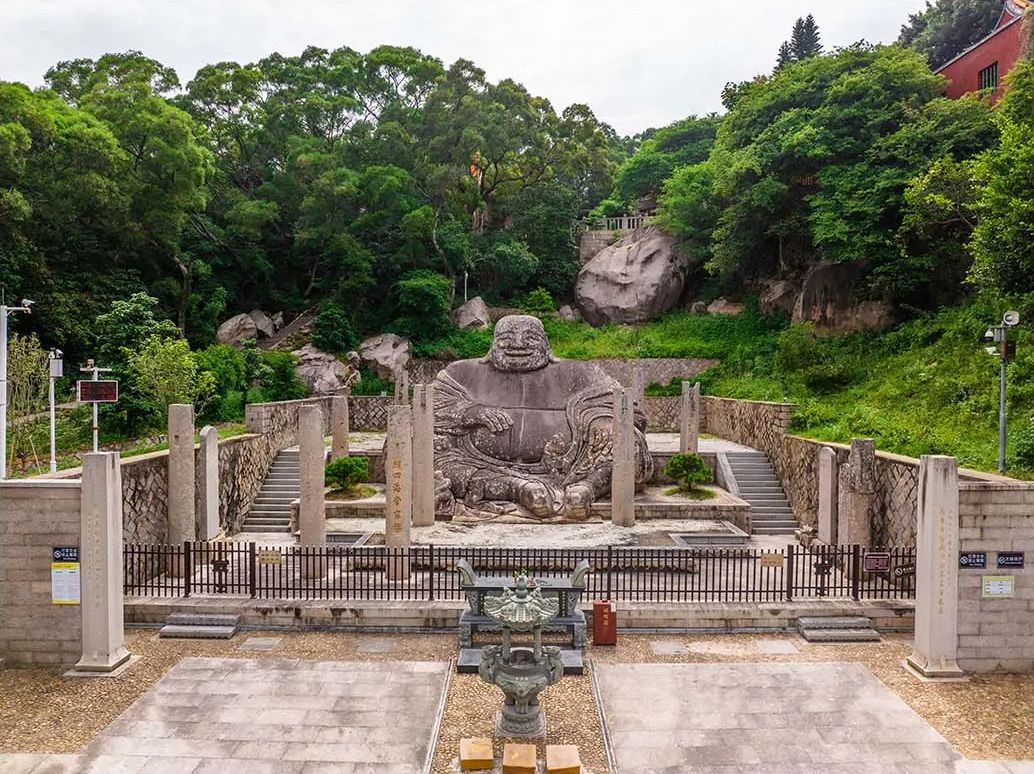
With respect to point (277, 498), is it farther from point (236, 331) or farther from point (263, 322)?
point (263, 322)

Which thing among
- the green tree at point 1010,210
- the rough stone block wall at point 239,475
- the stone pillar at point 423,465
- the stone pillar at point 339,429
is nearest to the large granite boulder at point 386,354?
the stone pillar at point 339,429

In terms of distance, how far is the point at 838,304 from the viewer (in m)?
30.9

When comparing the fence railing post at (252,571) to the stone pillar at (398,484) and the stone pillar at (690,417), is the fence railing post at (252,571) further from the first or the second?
the stone pillar at (690,417)

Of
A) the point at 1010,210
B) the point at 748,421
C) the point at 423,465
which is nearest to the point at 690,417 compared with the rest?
the point at 748,421

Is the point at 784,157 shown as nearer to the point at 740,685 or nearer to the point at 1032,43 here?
the point at 1032,43

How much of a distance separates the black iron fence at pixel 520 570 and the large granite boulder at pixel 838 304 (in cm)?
1884

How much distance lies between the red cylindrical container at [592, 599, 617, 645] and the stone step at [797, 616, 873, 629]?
3.27 meters

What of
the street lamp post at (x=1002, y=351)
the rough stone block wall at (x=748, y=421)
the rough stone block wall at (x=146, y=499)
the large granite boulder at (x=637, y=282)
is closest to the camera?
the rough stone block wall at (x=146, y=499)

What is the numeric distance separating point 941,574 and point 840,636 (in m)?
2.04

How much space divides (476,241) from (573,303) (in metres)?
7.17

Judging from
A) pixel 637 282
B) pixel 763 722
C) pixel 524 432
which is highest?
pixel 637 282

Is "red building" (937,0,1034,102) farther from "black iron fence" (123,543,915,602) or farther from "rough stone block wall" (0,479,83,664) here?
"rough stone block wall" (0,479,83,664)

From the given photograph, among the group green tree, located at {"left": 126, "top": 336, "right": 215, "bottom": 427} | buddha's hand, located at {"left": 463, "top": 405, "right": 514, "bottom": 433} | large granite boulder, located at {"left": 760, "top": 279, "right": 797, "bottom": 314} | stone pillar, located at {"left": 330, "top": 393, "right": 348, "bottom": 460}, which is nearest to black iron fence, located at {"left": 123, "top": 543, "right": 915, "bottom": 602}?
buddha's hand, located at {"left": 463, "top": 405, "right": 514, "bottom": 433}

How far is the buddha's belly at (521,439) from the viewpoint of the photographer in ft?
62.4
